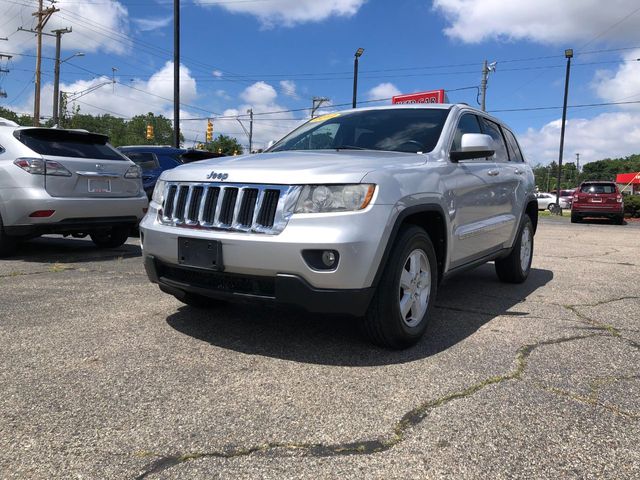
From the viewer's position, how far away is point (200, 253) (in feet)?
10.5

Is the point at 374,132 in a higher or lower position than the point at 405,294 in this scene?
higher

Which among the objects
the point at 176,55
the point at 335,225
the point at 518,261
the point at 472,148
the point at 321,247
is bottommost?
the point at 518,261

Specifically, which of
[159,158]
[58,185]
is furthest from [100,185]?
[159,158]

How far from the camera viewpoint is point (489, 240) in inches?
189

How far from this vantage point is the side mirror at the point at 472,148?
153 inches

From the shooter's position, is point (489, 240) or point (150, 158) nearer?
point (489, 240)

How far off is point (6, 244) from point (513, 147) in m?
6.12

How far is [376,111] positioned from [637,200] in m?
24.7

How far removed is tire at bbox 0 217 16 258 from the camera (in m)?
6.46

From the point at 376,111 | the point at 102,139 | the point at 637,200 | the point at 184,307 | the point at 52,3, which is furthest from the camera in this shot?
the point at 52,3

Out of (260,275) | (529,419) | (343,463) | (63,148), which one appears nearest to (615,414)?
(529,419)

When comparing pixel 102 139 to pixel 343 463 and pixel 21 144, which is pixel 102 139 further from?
pixel 343 463

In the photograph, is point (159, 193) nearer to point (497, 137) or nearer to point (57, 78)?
point (497, 137)

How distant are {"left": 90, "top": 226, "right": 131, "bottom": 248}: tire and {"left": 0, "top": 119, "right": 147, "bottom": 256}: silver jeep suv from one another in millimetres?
716
